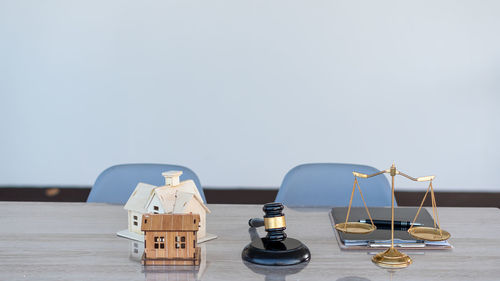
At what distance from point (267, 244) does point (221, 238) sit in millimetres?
162

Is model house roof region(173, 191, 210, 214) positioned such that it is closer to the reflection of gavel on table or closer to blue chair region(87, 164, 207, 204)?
the reflection of gavel on table

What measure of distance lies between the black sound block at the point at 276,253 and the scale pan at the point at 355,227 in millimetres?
135

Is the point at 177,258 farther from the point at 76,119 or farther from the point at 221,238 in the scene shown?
the point at 76,119

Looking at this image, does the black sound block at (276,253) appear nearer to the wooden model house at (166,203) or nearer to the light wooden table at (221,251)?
the light wooden table at (221,251)

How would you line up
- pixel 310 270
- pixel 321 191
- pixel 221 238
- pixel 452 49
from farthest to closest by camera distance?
pixel 452 49 < pixel 321 191 < pixel 221 238 < pixel 310 270

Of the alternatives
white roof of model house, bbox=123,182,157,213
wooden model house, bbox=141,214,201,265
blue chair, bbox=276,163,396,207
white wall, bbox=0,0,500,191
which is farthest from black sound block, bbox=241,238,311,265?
white wall, bbox=0,0,500,191

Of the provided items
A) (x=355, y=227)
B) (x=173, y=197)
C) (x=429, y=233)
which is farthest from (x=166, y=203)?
(x=429, y=233)

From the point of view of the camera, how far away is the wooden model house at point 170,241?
A: 1.09 m

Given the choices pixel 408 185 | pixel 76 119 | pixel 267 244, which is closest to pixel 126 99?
pixel 76 119

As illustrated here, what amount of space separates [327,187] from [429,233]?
2.27 feet

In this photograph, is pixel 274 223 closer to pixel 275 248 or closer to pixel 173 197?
pixel 275 248

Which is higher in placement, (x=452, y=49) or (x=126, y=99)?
(x=452, y=49)

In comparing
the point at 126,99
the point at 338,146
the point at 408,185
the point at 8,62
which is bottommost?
the point at 408,185

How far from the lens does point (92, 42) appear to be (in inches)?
128
